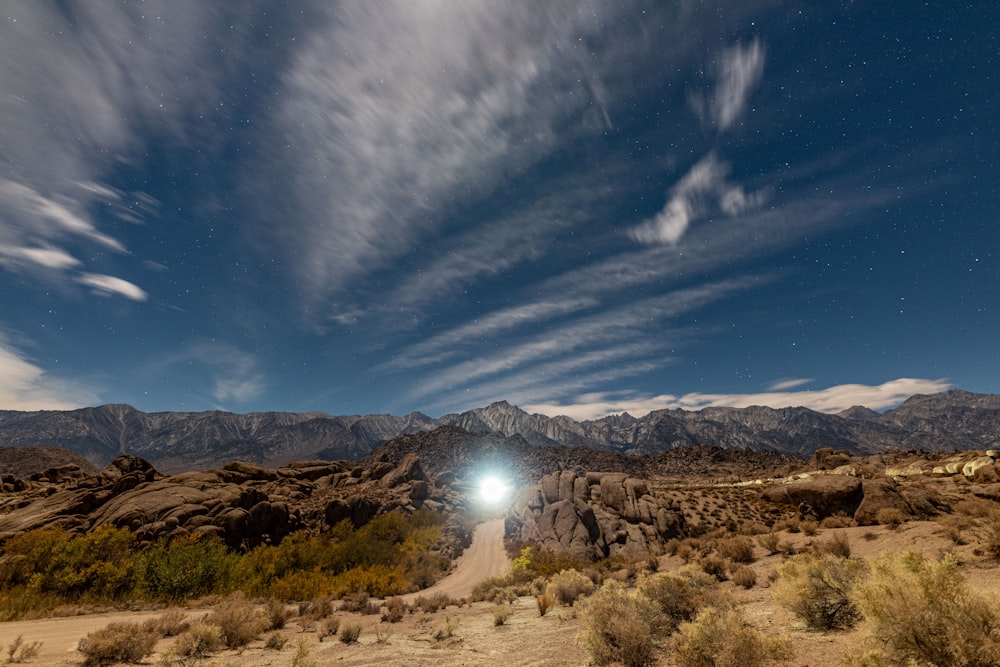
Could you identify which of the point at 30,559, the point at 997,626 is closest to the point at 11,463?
the point at 30,559

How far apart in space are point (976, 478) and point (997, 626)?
36.1 m

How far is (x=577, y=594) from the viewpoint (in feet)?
53.0

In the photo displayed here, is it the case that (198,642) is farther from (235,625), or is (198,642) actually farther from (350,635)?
(350,635)

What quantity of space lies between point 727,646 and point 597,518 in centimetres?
3183

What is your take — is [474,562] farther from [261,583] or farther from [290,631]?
[290,631]

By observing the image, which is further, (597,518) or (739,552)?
(597,518)

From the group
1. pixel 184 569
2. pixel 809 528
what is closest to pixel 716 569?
pixel 809 528

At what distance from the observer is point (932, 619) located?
5082 mm

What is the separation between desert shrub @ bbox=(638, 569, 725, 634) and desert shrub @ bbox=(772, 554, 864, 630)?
5.26 ft

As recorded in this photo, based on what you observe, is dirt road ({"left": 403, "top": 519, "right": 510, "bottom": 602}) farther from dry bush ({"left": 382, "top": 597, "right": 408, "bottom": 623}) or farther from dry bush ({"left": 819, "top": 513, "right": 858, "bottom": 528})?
dry bush ({"left": 819, "top": 513, "right": 858, "bottom": 528})

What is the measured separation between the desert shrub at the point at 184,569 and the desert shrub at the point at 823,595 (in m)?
28.4

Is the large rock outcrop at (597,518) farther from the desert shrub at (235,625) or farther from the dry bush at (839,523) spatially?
the desert shrub at (235,625)

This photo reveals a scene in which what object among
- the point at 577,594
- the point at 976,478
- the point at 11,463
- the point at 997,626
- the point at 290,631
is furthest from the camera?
the point at 11,463

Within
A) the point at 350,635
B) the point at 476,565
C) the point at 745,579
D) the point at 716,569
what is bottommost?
the point at 476,565
